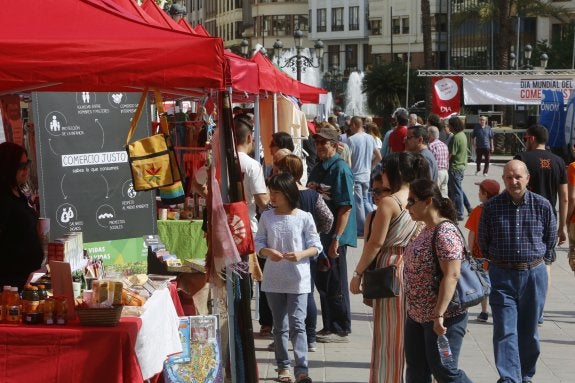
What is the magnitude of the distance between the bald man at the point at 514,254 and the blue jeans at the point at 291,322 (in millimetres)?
1384

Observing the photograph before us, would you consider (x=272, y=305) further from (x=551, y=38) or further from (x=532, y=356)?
(x=551, y=38)

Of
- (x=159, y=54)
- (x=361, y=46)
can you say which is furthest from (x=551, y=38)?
(x=159, y=54)

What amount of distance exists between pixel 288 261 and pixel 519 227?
5.48 feet

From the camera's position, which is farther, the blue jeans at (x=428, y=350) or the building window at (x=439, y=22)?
the building window at (x=439, y=22)

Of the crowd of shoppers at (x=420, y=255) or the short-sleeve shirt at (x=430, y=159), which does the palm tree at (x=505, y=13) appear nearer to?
the short-sleeve shirt at (x=430, y=159)

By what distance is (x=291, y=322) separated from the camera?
27.1ft

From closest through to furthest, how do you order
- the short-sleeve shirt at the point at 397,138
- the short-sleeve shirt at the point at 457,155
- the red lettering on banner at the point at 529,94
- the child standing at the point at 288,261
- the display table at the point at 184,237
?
the child standing at the point at 288,261 < the display table at the point at 184,237 < the short-sleeve shirt at the point at 397,138 < the short-sleeve shirt at the point at 457,155 < the red lettering on banner at the point at 529,94

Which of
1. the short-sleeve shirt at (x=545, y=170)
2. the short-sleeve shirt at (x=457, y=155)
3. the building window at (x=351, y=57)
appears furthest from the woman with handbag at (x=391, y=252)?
the building window at (x=351, y=57)

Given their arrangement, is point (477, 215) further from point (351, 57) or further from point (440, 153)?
point (351, 57)

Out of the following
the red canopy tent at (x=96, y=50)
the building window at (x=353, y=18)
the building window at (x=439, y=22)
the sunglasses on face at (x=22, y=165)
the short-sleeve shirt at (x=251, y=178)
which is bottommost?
the short-sleeve shirt at (x=251, y=178)

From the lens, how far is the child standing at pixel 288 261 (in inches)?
322

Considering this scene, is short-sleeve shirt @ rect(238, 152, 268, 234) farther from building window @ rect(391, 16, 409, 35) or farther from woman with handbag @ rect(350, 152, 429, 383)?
building window @ rect(391, 16, 409, 35)

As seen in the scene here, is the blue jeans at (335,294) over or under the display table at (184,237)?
under

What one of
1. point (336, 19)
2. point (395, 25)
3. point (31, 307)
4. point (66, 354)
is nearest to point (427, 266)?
point (66, 354)
